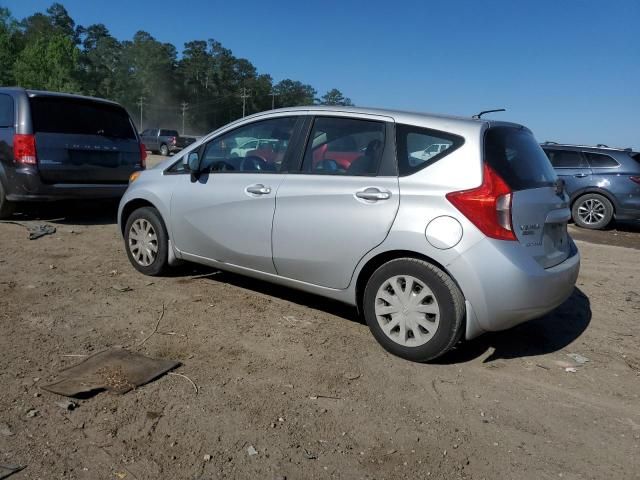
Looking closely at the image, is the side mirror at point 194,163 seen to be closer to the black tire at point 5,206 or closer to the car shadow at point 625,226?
the black tire at point 5,206

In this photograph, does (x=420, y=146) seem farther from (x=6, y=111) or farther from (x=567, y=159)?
(x=567, y=159)

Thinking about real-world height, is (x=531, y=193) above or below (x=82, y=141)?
below

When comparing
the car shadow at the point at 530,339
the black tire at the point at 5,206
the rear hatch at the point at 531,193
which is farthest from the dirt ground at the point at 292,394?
the black tire at the point at 5,206

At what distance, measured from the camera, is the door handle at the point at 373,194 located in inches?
145

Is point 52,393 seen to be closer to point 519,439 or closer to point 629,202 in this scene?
point 519,439

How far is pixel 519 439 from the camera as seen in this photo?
2.87 meters

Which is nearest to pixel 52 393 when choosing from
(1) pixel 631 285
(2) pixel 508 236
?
(2) pixel 508 236

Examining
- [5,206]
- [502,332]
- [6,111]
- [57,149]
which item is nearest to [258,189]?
[502,332]

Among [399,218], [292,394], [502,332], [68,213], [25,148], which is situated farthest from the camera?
[68,213]

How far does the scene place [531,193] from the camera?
11.9ft

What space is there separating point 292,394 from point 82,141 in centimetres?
567

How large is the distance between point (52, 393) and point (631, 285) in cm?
604

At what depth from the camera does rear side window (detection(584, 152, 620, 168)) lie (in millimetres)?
10750

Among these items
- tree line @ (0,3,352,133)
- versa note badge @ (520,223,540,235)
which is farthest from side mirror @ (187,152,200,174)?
tree line @ (0,3,352,133)
